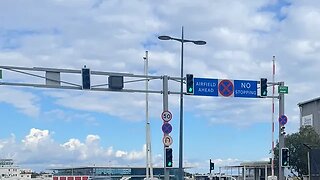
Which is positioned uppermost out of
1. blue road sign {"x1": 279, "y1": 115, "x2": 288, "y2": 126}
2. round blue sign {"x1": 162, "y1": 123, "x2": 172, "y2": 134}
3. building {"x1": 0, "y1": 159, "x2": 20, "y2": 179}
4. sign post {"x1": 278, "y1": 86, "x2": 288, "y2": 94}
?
sign post {"x1": 278, "y1": 86, "x2": 288, "y2": 94}

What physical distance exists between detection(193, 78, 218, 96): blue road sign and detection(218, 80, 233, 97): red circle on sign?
287mm

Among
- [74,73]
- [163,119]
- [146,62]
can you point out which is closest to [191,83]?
[163,119]

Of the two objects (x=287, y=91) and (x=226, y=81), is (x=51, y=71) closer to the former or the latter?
(x=226, y=81)

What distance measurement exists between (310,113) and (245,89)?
49.6 metres

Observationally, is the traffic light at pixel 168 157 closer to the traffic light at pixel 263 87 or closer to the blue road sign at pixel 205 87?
the blue road sign at pixel 205 87

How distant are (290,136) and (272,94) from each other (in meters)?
27.1

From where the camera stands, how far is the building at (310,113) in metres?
79.9

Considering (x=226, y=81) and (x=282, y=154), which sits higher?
(x=226, y=81)

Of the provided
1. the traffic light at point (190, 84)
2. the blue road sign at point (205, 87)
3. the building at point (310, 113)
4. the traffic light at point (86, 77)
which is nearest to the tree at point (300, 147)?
the building at point (310, 113)

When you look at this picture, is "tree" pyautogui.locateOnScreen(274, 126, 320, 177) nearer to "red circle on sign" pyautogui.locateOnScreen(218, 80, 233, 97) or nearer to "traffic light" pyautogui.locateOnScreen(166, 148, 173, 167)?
"red circle on sign" pyautogui.locateOnScreen(218, 80, 233, 97)

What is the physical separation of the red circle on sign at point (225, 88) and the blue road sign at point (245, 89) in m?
0.38

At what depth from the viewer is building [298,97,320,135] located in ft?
262

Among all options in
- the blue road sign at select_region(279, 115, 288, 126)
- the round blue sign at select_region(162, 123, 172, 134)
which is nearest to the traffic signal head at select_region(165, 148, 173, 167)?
the round blue sign at select_region(162, 123, 172, 134)

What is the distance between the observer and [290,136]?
62.7 m
